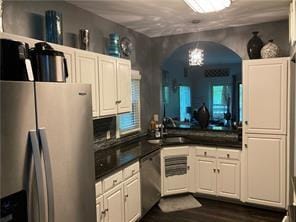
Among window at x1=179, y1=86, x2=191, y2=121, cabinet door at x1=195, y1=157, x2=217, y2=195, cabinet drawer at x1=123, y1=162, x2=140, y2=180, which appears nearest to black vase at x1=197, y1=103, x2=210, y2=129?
cabinet door at x1=195, y1=157, x2=217, y2=195

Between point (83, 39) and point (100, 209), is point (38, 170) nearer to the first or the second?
point (100, 209)

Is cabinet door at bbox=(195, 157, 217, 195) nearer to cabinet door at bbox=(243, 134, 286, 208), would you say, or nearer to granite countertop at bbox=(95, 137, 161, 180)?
cabinet door at bbox=(243, 134, 286, 208)

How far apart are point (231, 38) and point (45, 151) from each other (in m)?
3.38

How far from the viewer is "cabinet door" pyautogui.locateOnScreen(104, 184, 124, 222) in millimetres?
2391

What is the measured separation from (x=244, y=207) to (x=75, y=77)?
9.69 ft

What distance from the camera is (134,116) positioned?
404cm

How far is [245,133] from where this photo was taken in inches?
134

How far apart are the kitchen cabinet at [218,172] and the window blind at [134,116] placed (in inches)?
42.6

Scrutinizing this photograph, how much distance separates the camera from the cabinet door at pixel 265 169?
10.5 feet

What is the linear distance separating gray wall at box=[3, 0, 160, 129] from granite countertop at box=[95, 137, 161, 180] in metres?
0.79

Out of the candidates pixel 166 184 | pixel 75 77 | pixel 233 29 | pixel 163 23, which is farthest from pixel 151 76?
pixel 75 77

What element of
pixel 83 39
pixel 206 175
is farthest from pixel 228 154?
pixel 83 39

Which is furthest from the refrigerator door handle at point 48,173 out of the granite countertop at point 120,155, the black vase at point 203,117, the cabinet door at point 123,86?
the black vase at point 203,117

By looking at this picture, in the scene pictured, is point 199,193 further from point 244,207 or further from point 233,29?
point 233,29
